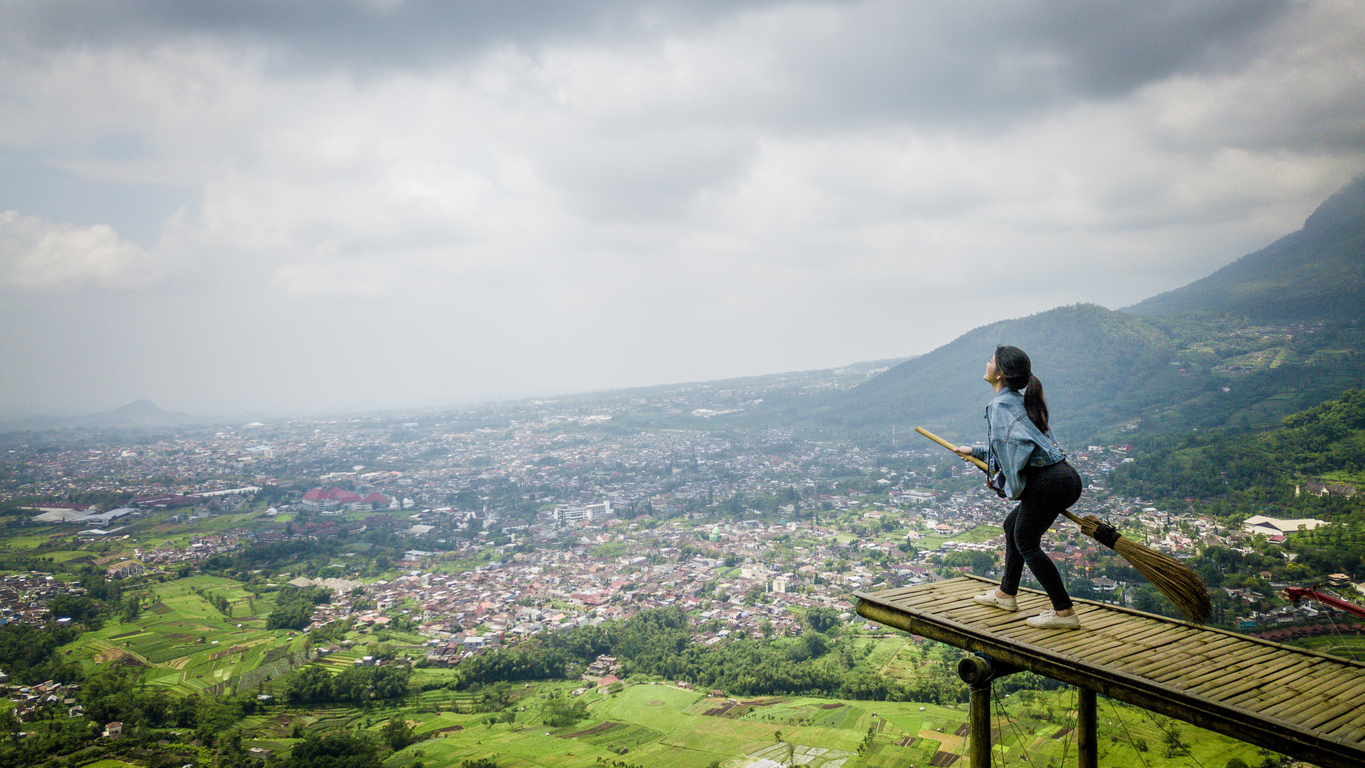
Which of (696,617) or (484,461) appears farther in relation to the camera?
(484,461)

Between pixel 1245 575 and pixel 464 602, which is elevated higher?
pixel 1245 575

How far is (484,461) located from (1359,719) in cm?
6165

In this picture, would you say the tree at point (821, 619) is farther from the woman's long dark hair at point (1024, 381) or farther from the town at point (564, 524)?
the woman's long dark hair at point (1024, 381)

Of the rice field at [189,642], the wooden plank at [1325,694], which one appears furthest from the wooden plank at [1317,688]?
the rice field at [189,642]

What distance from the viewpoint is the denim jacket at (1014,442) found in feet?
11.6

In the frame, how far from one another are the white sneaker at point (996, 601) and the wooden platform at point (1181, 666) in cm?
5

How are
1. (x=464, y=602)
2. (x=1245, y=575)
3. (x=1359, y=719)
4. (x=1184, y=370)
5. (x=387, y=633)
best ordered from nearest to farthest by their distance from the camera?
(x=1359, y=719), (x=1245, y=575), (x=387, y=633), (x=464, y=602), (x=1184, y=370)

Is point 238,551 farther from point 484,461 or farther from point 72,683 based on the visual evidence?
point 484,461

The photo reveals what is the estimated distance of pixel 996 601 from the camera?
12.8 feet

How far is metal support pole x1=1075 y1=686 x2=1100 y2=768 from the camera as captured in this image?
14.3ft

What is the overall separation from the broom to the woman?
0.48 ft

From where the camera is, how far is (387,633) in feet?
77.3

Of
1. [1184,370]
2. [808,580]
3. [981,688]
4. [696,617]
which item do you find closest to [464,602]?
[696,617]

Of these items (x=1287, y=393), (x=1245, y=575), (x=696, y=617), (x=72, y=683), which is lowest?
(x=696, y=617)
